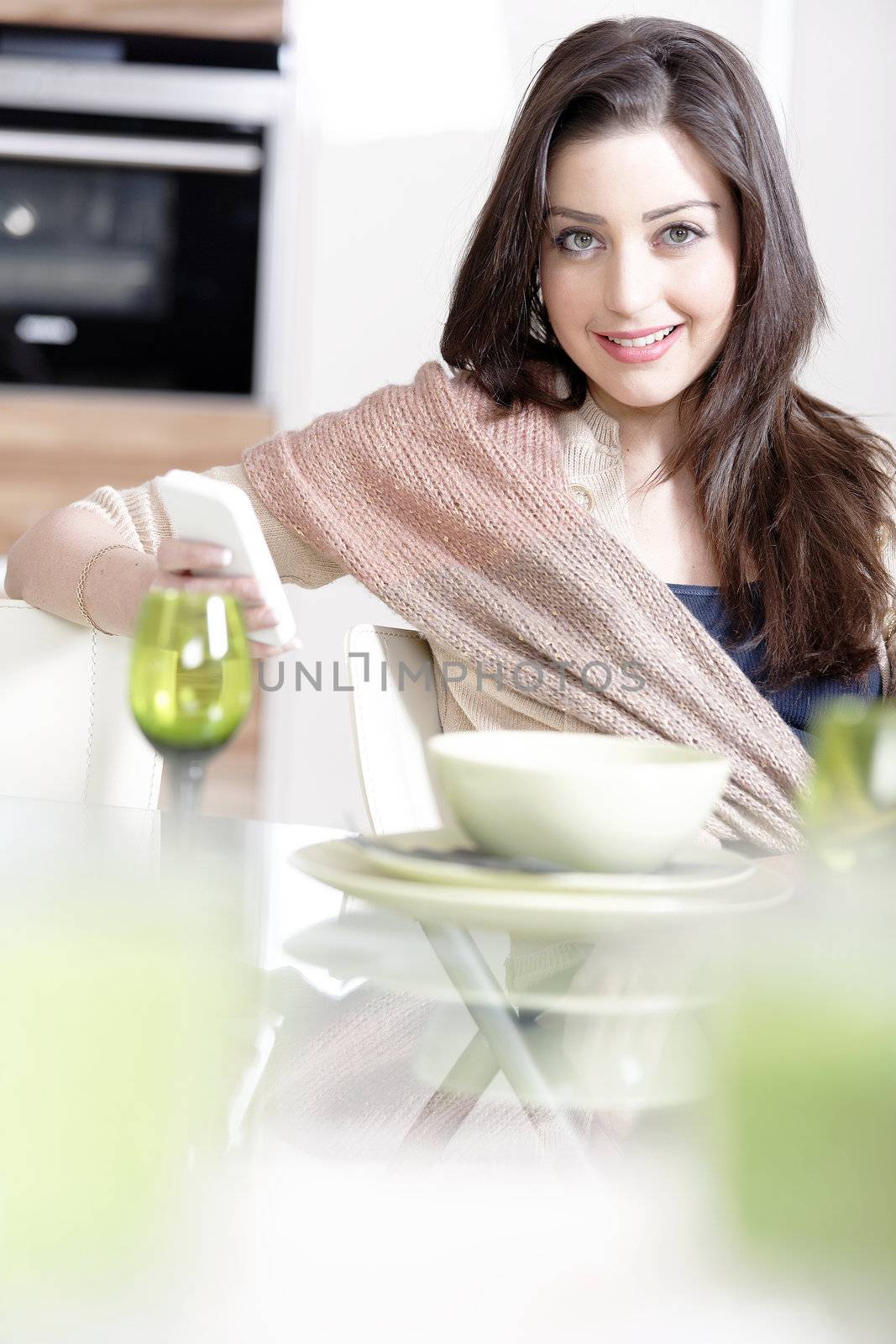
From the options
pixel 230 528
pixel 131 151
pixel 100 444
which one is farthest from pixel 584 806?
pixel 131 151

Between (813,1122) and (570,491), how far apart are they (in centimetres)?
96

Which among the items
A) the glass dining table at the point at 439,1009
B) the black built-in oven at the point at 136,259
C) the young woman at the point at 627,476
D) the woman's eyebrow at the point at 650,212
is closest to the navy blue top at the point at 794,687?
the young woman at the point at 627,476

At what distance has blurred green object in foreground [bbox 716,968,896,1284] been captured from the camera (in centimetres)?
37

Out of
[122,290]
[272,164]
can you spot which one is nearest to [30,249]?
[122,290]

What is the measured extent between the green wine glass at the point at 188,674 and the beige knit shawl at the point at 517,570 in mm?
608

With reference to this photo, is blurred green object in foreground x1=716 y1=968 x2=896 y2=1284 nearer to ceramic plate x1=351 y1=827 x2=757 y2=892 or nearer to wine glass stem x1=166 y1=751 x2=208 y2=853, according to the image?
ceramic plate x1=351 y1=827 x2=757 y2=892

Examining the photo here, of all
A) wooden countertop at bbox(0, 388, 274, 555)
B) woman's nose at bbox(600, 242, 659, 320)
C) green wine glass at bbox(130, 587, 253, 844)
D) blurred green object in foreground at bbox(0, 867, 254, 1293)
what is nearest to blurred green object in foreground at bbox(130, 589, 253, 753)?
green wine glass at bbox(130, 587, 253, 844)

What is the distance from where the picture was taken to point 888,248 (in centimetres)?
255

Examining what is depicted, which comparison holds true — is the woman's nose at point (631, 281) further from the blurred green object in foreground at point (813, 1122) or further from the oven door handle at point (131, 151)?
the oven door handle at point (131, 151)

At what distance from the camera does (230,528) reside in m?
0.86

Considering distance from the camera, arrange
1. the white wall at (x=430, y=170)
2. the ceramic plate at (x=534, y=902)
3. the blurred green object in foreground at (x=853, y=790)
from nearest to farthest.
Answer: the ceramic plate at (x=534, y=902), the blurred green object in foreground at (x=853, y=790), the white wall at (x=430, y=170)

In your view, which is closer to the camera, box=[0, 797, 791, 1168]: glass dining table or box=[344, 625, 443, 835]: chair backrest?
box=[0, 797, 791, 1168]: glass dining table

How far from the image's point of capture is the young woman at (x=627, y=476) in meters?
1.29

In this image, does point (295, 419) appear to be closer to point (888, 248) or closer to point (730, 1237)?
point (888, 248)
